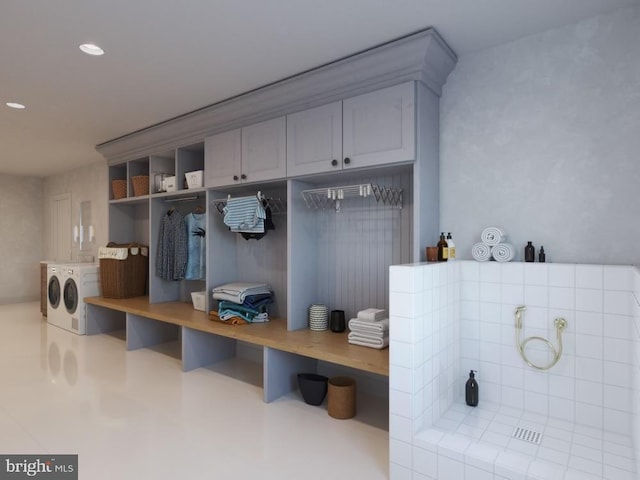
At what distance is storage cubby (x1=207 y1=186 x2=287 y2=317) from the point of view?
373cm

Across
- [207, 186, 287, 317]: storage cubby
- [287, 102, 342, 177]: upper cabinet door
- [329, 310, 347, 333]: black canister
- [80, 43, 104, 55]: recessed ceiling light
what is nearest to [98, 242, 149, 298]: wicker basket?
[207, 186, 287, 317]: storage cubby

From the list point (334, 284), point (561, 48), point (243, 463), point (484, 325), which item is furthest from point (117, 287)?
point (561, 48)

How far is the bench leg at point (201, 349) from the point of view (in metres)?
3.59

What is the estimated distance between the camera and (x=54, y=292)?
5.43 m

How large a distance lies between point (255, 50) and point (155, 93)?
1.17 metres

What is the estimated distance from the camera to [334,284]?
3.31 meters

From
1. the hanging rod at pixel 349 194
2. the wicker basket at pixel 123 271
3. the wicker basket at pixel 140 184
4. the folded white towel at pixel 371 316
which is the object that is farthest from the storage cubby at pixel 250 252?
the wicker basket at pixel 123 271

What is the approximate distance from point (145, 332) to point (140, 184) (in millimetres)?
1695

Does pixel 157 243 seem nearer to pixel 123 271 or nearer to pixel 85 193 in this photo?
pixel 123 271

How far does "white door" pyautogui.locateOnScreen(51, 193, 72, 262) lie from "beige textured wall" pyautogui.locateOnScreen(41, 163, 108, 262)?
5.5 inches

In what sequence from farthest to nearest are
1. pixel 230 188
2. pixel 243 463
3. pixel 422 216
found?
pixel 230 188
pixel 422 216
pixel 243 463

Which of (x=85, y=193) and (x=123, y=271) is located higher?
(x=85, y=193)

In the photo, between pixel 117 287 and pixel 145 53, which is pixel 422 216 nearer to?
pixel 145 53

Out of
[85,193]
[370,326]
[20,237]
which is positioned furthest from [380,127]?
[20,237]
